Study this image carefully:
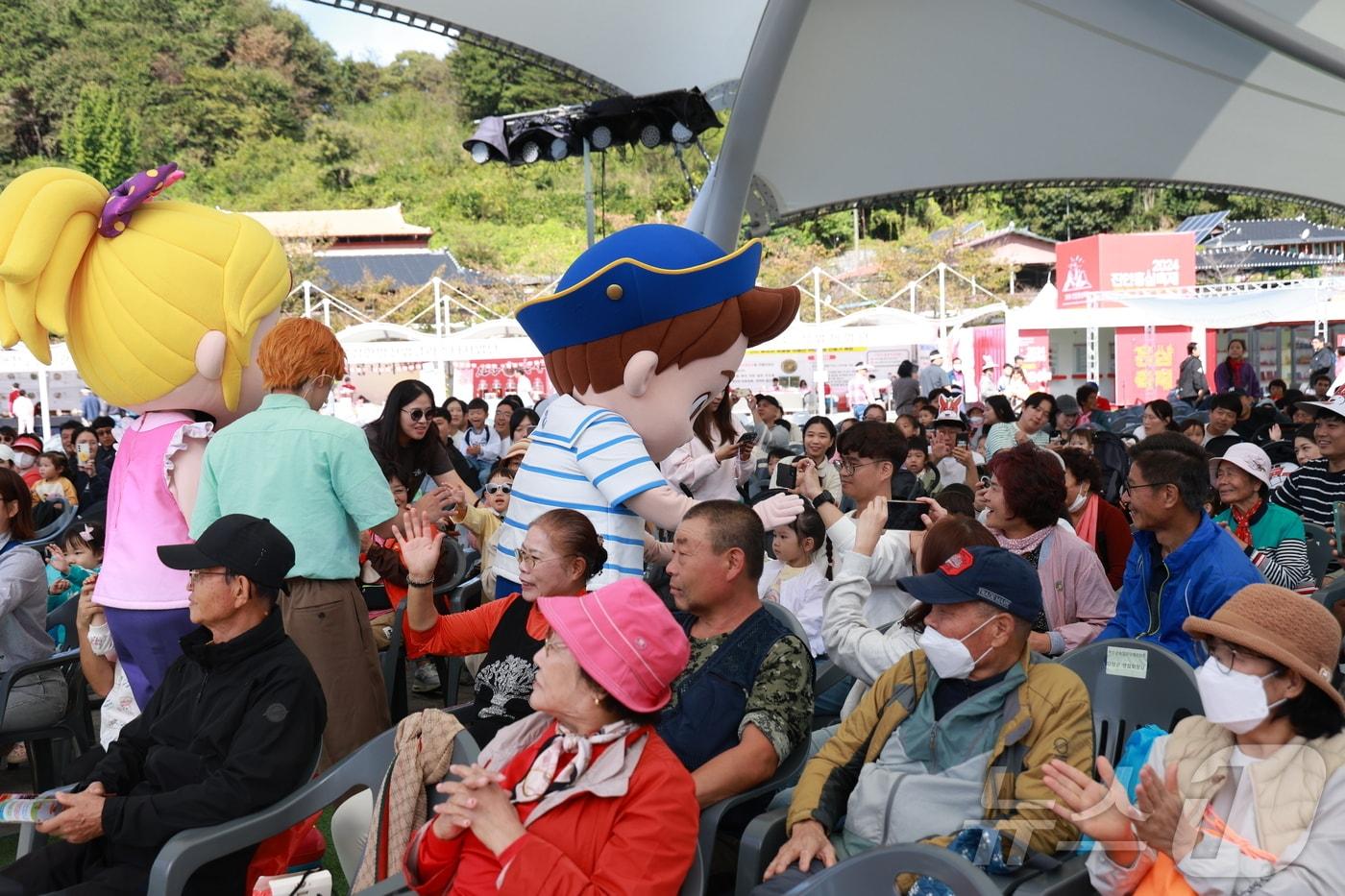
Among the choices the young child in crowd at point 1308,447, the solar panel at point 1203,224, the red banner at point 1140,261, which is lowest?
the young child in crowd at point 1308,447

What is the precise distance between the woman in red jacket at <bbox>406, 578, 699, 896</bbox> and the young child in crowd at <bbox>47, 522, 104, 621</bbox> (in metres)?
3.40

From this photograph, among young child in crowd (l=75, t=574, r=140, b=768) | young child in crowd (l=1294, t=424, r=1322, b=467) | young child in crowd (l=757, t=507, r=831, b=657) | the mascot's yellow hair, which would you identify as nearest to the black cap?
young child in crowd (l=75, t=574, r=140, b=768)

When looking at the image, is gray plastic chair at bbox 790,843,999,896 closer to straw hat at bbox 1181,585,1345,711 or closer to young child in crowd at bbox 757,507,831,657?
straw hat at bbox 1181,585,1345,711

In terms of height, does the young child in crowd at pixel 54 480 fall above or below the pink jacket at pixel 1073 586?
above

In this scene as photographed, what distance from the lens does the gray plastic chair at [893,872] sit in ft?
6.64

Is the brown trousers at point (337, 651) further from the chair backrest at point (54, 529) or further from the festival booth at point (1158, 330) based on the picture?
the festival booth at point (1158, 330)

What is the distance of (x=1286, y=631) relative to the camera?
208 centimetres

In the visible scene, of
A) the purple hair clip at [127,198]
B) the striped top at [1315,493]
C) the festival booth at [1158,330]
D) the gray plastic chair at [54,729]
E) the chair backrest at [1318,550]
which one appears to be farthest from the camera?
the festival booth at [1158,330]

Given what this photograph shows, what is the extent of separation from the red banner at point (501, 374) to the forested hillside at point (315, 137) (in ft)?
95.8

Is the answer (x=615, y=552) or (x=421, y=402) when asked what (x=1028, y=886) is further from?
(x=421, y=402)

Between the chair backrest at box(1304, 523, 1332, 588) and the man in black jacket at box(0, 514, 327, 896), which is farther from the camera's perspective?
the chair backrest at box(1304, 523, 1332, 588)

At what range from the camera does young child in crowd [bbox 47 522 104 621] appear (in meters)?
5.09

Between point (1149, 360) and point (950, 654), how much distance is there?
822 inches

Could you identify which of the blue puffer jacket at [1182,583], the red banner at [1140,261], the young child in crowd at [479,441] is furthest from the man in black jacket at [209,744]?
the red banner at [1140,261]
